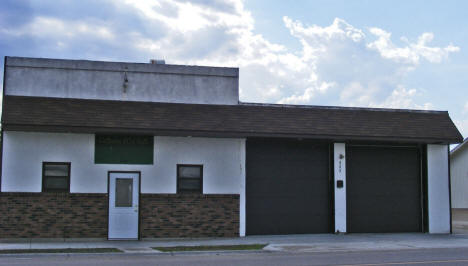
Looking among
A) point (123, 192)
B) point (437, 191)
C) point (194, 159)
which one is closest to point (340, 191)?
point (437, 191)

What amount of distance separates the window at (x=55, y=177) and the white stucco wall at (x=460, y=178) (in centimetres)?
2738

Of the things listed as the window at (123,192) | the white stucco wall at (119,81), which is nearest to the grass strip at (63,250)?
the window at (123,192)

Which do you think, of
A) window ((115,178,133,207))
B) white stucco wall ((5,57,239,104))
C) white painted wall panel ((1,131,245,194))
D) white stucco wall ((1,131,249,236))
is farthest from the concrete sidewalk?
white stucco wall ((5,57,239,104))

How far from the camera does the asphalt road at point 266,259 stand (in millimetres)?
14352

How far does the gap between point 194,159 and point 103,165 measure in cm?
313

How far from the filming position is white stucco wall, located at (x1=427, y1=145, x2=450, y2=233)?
2309cm

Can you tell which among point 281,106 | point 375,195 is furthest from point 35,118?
point 375,195

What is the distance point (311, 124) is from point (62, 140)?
28.6ft

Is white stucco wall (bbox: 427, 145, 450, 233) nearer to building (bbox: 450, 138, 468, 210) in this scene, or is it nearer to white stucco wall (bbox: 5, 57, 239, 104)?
white stucco wall (bbox: 5, 57, 239, 104)

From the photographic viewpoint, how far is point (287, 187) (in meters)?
22.1

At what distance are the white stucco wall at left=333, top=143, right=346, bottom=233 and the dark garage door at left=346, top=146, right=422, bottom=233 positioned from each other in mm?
289

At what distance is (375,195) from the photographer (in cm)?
2289

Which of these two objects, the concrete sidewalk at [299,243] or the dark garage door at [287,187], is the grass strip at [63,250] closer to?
the concrete sidewalk at [299,243]

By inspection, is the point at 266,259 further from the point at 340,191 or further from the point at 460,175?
the point at 460,175
